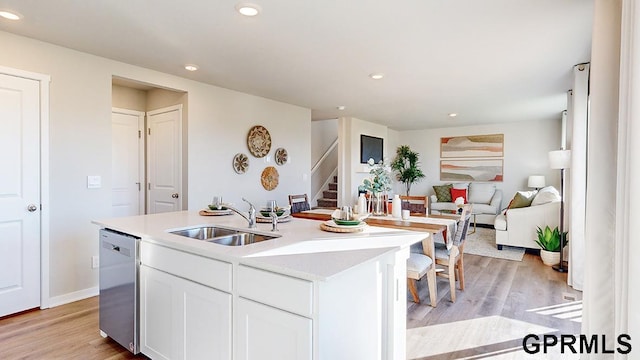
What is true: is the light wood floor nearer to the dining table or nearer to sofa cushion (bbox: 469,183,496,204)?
the dining table

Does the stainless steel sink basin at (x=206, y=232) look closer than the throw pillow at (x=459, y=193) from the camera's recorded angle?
Yes

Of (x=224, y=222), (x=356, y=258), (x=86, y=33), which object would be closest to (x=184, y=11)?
(x=86, y=33)

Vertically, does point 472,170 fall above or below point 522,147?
below

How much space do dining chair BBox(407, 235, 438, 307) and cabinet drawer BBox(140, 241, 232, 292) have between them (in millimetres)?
1702

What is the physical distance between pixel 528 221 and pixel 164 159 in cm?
524

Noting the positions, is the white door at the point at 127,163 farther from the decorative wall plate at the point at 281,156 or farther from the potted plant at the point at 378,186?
the potted plant at the point at 378,186

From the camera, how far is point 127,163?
15.3ft

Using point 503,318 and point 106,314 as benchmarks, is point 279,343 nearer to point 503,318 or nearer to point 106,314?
point 106,314

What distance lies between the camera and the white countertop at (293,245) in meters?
1.46

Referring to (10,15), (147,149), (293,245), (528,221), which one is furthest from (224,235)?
(528,221)

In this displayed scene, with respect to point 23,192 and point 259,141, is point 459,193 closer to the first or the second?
point 259,141

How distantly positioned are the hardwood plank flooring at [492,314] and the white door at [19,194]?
3273 mm

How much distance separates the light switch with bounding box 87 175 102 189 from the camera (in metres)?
3.38

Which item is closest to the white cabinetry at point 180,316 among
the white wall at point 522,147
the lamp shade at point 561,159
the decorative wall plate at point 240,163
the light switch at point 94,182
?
the light switch at point 94,182
